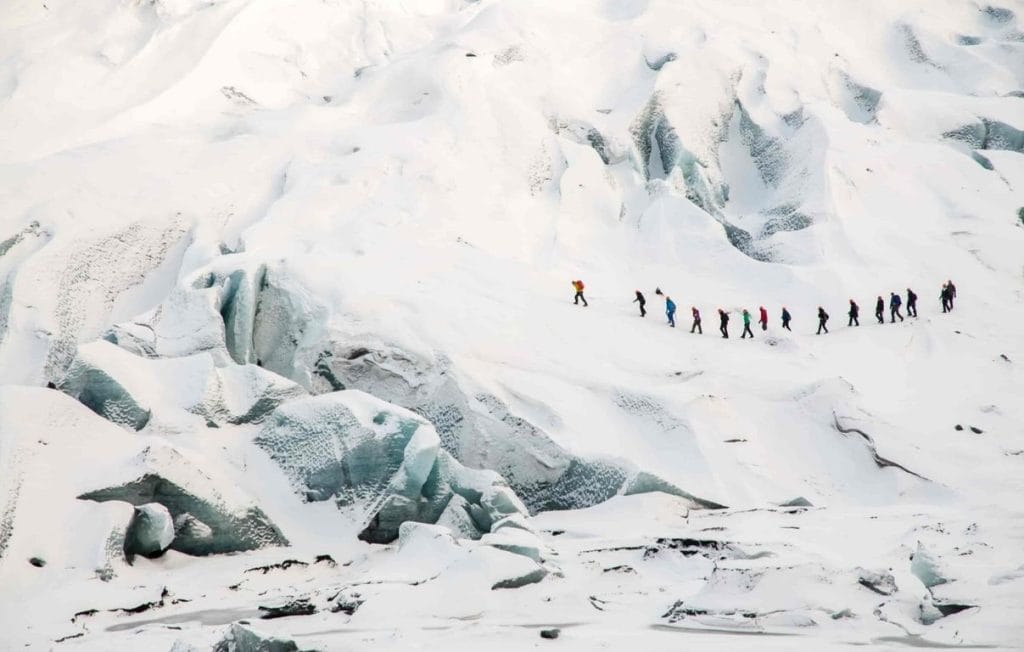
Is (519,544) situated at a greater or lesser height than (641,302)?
greater

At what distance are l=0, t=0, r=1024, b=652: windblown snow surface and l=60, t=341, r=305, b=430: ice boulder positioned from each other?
3.1 inches

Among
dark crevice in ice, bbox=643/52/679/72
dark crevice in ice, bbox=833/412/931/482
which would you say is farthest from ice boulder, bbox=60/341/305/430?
dark crevice in ice, bbox=643/52/679/72

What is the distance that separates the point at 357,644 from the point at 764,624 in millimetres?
4758

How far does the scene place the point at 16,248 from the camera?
103ft

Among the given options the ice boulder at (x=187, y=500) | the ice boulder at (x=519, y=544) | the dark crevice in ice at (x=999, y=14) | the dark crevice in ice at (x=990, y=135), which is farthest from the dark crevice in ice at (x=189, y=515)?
the dark crevice in ice at (x=999, y=14)

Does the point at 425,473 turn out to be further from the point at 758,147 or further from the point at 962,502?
the point at 758,147

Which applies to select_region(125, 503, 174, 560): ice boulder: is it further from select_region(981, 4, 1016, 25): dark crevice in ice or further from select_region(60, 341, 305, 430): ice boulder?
select_region(981, 4, 1016, 25): dark crevice in ice

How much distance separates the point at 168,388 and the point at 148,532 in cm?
471

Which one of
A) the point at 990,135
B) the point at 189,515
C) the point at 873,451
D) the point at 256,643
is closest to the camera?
the point at 256,643

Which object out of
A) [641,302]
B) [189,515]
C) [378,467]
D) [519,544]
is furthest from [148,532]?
[641,302]

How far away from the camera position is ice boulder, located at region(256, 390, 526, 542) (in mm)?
21562

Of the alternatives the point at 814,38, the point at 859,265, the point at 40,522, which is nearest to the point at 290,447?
the point at 40,522

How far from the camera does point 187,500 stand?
66.0 ft

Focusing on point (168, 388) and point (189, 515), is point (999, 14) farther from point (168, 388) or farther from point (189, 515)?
point (189, 515)
